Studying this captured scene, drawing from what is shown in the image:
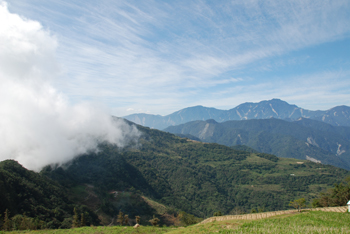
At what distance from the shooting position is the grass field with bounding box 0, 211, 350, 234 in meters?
22.0

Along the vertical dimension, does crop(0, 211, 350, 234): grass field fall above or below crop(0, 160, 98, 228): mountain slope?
above

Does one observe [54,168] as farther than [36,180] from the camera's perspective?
Yes

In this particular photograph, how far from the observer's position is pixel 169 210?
388 ft

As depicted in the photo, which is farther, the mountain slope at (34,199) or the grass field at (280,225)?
the mountain slope at (34,199)

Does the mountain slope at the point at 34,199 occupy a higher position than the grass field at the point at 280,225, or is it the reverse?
the grass field at the point at 280,225

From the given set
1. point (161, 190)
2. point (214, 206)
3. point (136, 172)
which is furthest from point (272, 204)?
point (136, 172)

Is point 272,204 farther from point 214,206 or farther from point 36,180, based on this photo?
point 36,180

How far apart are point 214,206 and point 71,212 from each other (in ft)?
486

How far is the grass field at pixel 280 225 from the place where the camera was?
22.0 meters

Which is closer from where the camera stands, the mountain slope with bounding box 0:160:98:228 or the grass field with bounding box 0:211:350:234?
the grass field with bounding box 0:211:350:234

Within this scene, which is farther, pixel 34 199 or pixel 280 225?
pixel 34 199

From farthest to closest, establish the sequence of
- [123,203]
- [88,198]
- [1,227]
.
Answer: [123,203], [88,198], [1,227]

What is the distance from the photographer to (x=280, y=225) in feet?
81.8

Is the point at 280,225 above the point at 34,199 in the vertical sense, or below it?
above
